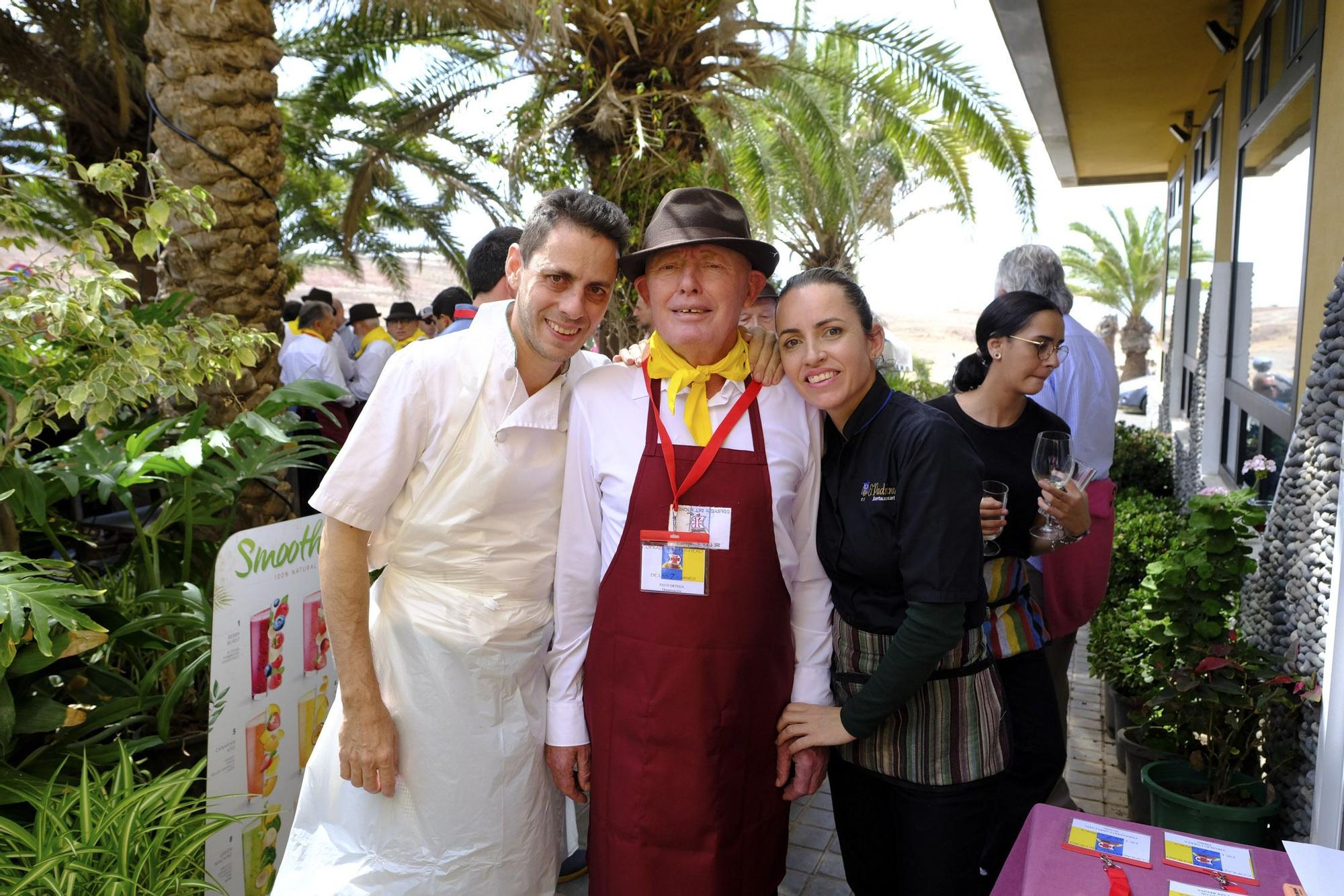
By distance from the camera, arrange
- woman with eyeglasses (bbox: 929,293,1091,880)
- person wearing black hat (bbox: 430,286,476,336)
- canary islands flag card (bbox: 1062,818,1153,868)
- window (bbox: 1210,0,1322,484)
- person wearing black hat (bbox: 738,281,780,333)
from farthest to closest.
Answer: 1. person wearing black hat (bbox: 430,286,476,336)
2. person wearing black hat (bbox: 738,281,780,333)
3. window (bbox: 1210,0,1322,484)
4. woman with eyeglasses (bbox: 929,293,1091,880)
5. canary islands flag card (bbox: 1062,818,1153,868)

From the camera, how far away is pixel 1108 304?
28.7m

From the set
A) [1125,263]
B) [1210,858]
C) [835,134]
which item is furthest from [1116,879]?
[1125,263]

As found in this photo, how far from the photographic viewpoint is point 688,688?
201 centimetres

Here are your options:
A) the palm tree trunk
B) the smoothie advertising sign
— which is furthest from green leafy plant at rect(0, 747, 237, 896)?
the palm tree trunk

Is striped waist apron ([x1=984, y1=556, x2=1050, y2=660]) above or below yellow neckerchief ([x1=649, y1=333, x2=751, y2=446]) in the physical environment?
below

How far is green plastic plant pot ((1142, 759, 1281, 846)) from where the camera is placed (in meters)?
2.79

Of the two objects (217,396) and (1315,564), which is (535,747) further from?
(217,396)

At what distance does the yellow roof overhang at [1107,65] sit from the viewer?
19.0ft

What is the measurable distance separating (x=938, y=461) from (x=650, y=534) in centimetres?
61

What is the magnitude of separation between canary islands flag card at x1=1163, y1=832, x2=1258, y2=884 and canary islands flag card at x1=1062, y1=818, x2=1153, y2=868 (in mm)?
39

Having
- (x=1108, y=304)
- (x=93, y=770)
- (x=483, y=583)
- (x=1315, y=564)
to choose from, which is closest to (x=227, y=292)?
(x=93, y=770)

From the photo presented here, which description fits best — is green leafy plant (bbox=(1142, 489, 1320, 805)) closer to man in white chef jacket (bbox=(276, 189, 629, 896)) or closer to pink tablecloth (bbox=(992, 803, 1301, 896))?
pink tablecloth (bbox=(992, 803, 1301, 896))

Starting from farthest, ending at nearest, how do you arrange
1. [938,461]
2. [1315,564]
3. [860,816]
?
[1315,564] < [860,816] < [938,461]

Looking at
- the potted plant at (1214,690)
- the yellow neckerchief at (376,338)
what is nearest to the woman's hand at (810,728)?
the potted plant at (1214,690)
